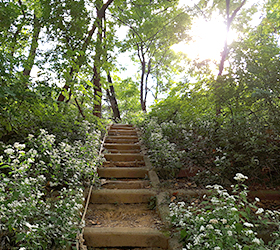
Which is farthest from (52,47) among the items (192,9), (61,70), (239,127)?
(192,9)

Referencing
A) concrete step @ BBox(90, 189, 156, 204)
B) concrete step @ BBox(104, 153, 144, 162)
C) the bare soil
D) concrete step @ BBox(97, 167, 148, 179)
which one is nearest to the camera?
the bare soil

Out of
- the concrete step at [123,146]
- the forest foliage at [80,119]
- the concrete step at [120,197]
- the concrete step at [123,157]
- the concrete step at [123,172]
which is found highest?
the forest foliage at [80,119]

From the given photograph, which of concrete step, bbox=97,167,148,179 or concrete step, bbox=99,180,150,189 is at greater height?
concrete step, bbox=97,167,148,179

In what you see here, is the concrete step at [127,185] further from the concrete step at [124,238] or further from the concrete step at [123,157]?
the concrete step at [124,238]

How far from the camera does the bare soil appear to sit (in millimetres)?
3027

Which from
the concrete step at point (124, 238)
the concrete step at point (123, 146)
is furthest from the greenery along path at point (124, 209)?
the concrete step at point (123, 146)

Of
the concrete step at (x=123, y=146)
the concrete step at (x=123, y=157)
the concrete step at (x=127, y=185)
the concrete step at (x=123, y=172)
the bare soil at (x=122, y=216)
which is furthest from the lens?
the concrete step at (x=123, y=146)

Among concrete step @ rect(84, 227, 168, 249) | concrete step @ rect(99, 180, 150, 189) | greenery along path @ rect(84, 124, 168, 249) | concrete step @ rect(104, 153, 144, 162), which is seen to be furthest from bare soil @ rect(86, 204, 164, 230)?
concrete step @ rect(104, 153, 144, 162)

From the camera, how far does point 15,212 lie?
1.81 m

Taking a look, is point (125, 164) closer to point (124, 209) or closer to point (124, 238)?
point (124, 209)

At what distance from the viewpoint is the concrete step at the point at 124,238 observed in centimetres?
259

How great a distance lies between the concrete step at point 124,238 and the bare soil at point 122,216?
0.20 metres

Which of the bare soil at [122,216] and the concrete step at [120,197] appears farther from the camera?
the concrete step at [120,197]

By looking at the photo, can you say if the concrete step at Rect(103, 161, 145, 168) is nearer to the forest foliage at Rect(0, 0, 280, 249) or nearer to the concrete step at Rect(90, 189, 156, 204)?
the forest foliage at Rect(0, 0, 280, 249)
